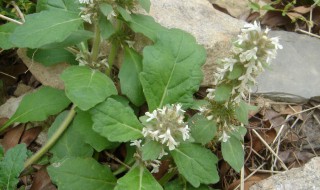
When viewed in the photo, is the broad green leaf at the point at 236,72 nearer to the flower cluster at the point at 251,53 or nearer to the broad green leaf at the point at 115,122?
the flower cluster at the point at 251,53

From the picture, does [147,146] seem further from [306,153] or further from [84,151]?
[306,153]

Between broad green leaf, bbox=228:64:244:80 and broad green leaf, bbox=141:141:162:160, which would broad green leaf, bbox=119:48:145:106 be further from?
broad green leaf, bbox=228:64:244:80

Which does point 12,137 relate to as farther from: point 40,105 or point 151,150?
point 151,150

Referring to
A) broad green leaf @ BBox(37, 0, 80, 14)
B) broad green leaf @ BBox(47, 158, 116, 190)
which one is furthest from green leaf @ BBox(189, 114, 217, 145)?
broad green leaf @ BBox(37, 0, 80, 14)

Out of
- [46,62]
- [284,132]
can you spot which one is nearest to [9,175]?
[46,62]

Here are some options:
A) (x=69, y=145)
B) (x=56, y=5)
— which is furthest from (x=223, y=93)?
(x=56, y=5)

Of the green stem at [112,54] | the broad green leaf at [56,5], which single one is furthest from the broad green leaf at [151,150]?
the broad green leaf at [56,5]
